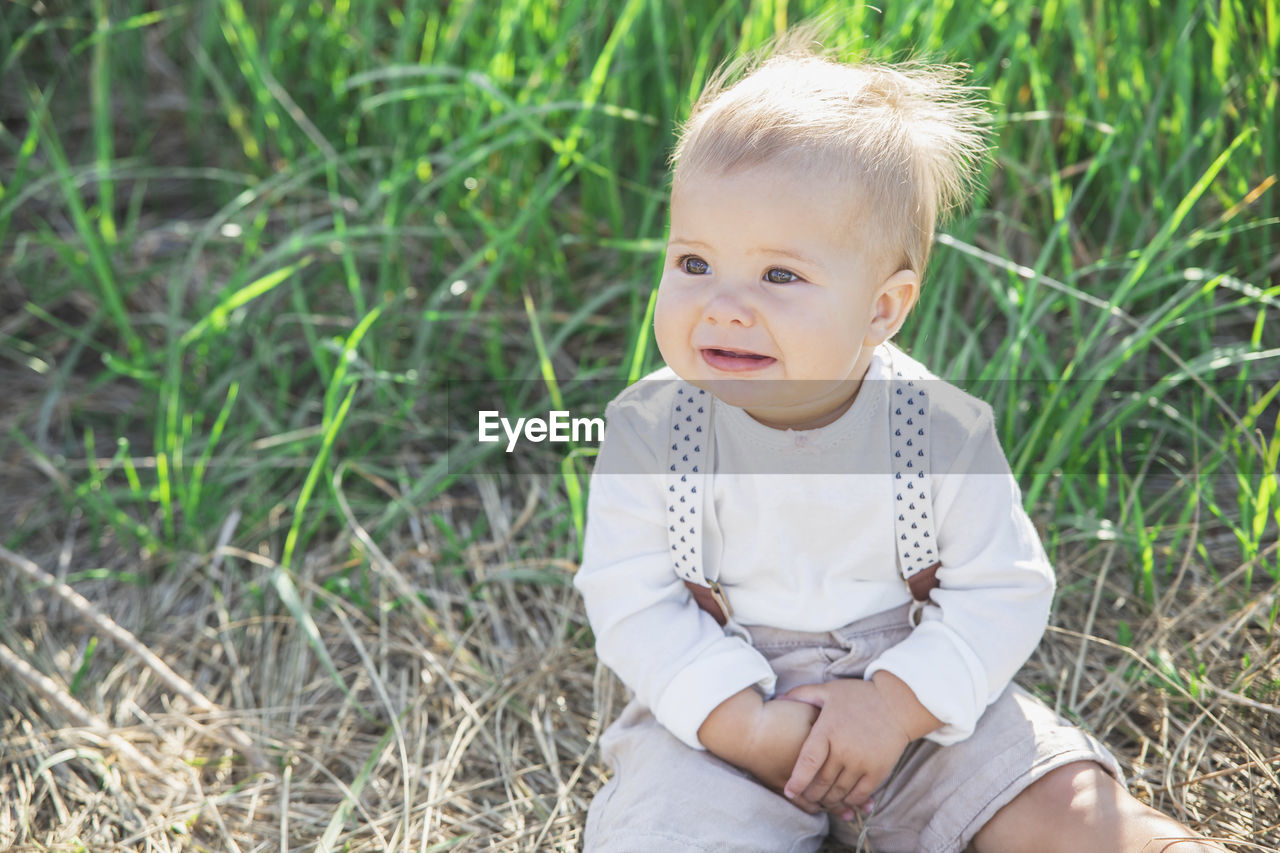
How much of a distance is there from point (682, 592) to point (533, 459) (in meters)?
0.74

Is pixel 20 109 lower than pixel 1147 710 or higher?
higher

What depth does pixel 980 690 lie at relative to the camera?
1.33 m

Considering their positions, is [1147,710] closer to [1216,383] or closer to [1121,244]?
[1216,383]

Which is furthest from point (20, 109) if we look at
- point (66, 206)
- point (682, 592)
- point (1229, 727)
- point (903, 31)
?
point (1229, 727)

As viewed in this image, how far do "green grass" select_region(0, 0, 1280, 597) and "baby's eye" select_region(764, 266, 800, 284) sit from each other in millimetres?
446

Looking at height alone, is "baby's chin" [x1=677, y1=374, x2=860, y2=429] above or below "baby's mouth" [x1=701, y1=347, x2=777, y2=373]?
below

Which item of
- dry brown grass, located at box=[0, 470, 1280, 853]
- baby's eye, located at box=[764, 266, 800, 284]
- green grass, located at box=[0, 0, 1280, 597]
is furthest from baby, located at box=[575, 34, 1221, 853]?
green grass, located at box=[0, 0, 1280, 597]

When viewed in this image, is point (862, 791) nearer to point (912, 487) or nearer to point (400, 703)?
point (912, 487)

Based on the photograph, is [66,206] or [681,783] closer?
[681,783]

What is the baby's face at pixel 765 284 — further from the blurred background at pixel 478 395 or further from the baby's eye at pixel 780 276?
the blurred background at pixel 478 395

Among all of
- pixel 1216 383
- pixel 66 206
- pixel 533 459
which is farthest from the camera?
pixel 66 206

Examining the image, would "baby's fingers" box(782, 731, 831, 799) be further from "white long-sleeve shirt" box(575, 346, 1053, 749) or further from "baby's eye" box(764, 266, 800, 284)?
"baby's eye" box(764, 266, 800, 284)

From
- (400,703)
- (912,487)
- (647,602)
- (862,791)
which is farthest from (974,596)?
(400,703)

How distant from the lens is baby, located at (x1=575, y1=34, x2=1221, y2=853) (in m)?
1.24
